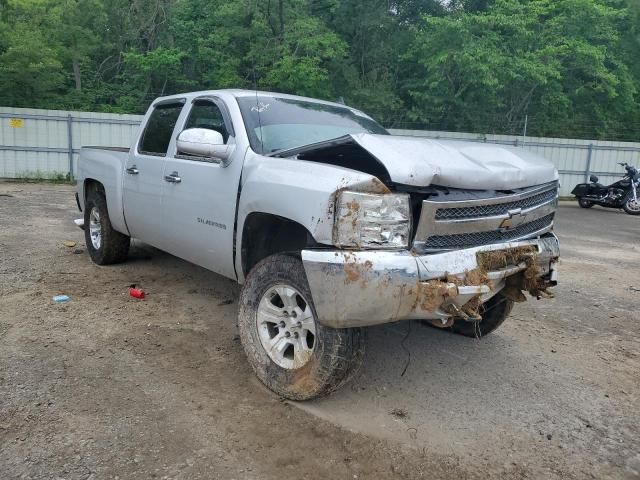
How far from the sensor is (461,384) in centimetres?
370

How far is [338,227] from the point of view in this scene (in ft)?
9.27

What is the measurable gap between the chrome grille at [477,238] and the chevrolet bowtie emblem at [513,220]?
4 centimetres

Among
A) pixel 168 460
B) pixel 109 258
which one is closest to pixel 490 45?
pixel 109 258

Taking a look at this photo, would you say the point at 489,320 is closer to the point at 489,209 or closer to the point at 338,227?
the point at 489,209

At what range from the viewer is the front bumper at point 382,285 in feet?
9.01

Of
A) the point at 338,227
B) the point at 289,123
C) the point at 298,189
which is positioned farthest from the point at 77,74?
the point at 338,227

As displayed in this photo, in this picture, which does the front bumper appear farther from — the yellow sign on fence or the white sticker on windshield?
the yellow sign on fence

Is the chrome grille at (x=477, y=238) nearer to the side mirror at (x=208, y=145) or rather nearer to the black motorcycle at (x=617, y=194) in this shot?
the side mirror at (x=208, y=145)

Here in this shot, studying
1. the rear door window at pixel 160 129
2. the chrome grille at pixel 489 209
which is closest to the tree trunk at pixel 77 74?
the rear door window at pixel 160 129

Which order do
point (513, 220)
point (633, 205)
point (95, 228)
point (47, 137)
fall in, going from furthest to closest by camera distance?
1. point (47, 137)
2. point (633, 205)
3. point (95, 228)
4. point (513, 220)

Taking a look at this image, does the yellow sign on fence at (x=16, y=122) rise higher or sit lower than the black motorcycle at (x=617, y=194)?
higher

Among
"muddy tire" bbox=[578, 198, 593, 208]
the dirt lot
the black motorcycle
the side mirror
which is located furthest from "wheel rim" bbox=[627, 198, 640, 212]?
the side mirror

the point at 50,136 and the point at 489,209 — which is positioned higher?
the point at 489,209

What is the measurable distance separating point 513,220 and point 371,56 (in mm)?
19669
